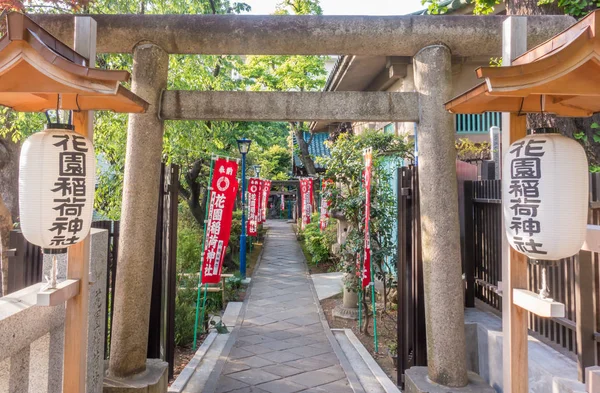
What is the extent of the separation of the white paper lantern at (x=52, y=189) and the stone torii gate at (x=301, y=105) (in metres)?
1.38

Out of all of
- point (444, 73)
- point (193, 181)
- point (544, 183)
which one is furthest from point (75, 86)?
point (193, 181)

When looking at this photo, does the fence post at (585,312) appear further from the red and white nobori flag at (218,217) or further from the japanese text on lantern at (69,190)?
the red and white nobori flag at (218,217)

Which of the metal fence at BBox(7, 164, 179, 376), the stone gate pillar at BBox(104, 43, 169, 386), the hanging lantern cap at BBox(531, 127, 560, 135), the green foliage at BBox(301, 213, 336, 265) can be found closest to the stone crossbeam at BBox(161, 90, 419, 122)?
the stone gate pillar at BBox(104, 43, 169, 386)

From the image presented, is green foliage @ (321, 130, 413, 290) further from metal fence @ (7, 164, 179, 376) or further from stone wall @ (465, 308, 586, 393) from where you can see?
metal fence @ (7, 164, 179, 376)

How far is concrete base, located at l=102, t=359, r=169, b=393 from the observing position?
3988mm

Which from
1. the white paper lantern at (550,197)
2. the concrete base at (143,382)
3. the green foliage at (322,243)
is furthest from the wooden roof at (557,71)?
the green foliage at (322,243)

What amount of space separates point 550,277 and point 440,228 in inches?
43.1

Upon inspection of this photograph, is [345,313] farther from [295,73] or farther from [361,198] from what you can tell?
[295,73]

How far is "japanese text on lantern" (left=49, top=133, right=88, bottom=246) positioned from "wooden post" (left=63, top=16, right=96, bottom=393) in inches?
10.9

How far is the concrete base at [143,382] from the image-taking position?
399cm

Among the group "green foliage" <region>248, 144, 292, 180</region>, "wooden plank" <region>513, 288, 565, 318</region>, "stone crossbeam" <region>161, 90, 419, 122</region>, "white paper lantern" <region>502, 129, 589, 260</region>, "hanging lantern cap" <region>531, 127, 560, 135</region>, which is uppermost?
"green foliage" <region>248, 144, 292, 180</region>

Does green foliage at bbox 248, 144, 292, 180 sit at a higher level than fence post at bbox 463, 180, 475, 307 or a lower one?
higher

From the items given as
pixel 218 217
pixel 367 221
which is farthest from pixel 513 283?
pixel 218 217

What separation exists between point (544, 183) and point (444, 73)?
209cm
